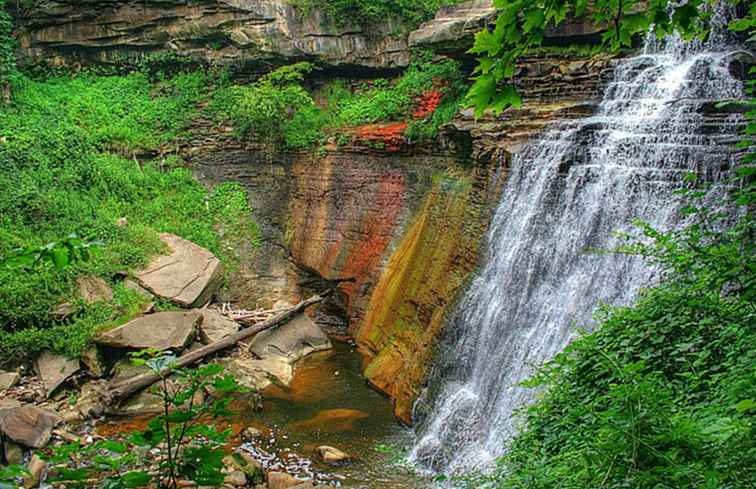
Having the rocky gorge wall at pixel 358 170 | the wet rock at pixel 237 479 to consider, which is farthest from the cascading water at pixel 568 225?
the wet rock at pixel 237 479

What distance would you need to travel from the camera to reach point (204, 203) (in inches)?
617

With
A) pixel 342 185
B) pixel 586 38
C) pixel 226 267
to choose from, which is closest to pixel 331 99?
pixel 342 185

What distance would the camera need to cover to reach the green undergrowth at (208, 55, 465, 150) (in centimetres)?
1448

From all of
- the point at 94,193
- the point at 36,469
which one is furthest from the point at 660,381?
the point at 94,193

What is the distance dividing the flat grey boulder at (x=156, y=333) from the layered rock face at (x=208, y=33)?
8891 mm

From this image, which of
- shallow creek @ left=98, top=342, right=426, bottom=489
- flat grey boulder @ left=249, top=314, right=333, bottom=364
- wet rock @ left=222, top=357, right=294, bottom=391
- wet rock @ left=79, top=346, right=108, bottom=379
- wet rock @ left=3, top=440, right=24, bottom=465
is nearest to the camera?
shallow creek @ left=98, top=342, right=426, bottom=489

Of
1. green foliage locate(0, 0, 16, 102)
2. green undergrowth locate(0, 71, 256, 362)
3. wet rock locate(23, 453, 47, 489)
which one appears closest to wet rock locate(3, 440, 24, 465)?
wet rock locate(23, 453, 47, 489)

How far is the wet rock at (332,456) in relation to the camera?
8.08 m

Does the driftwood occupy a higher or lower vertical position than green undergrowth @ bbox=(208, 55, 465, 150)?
lower

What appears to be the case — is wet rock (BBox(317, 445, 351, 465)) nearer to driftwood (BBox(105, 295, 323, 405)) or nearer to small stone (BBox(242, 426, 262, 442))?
small stone (BBox(242, 426, 262, 442))

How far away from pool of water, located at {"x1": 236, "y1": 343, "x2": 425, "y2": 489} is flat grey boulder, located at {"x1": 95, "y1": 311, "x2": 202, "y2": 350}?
2.03m

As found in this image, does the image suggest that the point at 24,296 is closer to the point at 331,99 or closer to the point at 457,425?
the point at 457,425

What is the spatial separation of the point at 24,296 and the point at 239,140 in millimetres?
7336

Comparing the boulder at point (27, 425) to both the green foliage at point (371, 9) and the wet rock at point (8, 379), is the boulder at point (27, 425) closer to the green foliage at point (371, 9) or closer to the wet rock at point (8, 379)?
the wet rock at point (8, 379)
